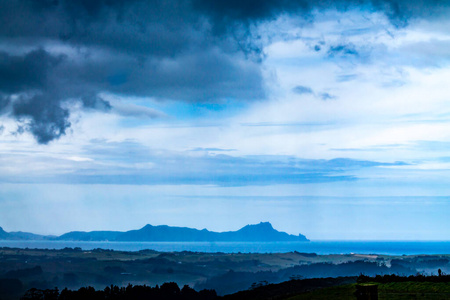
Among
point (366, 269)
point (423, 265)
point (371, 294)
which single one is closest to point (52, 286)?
point (366, 269)

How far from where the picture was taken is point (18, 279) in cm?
19800

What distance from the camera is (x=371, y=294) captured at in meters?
21.6

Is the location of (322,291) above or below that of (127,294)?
above

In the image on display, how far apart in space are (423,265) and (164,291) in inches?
4548

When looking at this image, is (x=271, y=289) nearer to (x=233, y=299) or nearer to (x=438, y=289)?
(x=233, y=299)

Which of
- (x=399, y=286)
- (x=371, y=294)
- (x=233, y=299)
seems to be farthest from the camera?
(x=233, y=299)

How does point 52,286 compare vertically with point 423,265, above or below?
below

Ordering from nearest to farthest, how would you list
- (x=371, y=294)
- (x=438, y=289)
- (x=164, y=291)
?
(x=371, y=294), (x=438, y=289), (x=164, y=291)

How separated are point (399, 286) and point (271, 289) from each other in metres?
30.2

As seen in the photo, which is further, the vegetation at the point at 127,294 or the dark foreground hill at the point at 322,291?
the vegetation at the point at 127,294

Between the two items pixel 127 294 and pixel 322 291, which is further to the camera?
pixel 127 294

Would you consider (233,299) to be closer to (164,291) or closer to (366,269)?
(164,291)

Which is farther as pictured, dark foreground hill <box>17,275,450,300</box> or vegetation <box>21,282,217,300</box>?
vegetation <box>21,282,217,300</box>

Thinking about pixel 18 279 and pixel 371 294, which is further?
pixel 18 279
